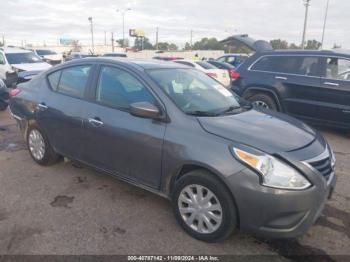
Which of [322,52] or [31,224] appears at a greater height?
Result: [322,52]

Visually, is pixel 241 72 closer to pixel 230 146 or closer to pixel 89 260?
pixel 230 146

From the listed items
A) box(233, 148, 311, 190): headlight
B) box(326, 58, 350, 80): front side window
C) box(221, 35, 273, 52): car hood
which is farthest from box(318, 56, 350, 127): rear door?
box(233, 148, 311, 190): headlight

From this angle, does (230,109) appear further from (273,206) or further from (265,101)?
(265,101)

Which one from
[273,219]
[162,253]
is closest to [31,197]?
[162,253]

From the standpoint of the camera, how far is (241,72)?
805 cm

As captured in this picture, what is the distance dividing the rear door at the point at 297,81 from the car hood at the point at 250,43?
0.43 m

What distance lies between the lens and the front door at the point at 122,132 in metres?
3.44

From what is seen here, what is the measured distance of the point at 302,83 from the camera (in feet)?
23.2

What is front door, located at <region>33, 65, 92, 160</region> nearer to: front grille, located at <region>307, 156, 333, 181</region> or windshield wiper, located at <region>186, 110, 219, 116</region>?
windshield wiper, located at <region>186, 110, 219, 116</region>

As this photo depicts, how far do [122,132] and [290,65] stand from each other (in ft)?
16.4

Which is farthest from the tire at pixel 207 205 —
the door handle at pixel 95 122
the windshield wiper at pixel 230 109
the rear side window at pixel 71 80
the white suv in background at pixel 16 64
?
the white suv in background at pixel 16 64

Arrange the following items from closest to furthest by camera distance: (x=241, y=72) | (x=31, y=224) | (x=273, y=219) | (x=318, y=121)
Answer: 1. (x=273, y=219)
2. (x=31, y=224)
3. (x=318, y=121)
4. (x=241, y=72)

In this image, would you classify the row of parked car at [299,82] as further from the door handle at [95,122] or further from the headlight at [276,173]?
the headlight at [276,173]

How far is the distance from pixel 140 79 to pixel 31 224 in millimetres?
1823
